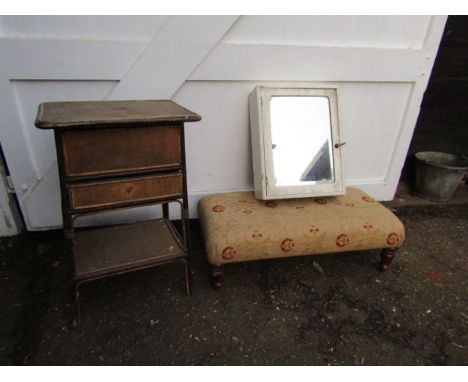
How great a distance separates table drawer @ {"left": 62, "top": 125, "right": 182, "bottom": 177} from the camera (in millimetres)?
1295

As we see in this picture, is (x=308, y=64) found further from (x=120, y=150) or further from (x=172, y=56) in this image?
(x=120, y=150)

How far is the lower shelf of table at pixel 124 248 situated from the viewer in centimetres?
162

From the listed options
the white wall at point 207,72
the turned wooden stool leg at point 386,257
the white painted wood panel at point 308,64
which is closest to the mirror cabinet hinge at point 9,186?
the white wall at point 207,72

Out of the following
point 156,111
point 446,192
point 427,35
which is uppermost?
point 427,35

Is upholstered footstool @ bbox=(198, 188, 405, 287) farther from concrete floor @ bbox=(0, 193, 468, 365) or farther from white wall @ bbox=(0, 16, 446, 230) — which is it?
white wall @ bbox=(0, 16, 446, 230)

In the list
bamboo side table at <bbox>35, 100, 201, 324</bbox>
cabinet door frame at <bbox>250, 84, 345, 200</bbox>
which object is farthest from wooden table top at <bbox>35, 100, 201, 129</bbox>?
cabinet door frame at <bbox>250, 84, 345, 200</bbox>

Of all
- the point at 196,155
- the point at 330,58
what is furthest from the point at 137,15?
the point at 330,58

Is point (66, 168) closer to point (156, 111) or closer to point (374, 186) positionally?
point (156, 111)

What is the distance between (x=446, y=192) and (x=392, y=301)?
167cm

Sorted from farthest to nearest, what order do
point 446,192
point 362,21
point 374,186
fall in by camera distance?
point 446,192 < point 374,186 < point 362,21

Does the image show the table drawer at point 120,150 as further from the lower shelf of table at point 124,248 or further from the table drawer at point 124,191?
the lower shelf of table at point 124,248

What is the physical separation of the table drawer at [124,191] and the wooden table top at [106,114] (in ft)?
0.86

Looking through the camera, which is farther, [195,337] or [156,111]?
[195,337]

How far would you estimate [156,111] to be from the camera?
1.47m
